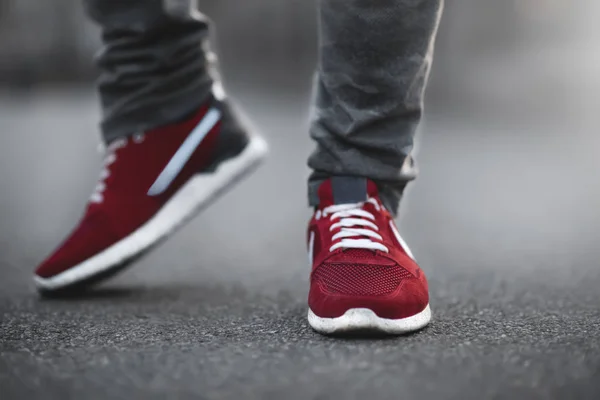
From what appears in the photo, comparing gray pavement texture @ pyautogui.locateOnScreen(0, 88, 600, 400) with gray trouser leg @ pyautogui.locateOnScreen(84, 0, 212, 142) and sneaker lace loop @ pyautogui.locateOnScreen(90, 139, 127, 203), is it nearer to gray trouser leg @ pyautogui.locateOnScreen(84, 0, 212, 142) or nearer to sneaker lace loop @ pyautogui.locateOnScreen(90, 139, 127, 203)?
sneaker lace loop @ pyautogui.locateOnScreen(90, 139, 127, 203)

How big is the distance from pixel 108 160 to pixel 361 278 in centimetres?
58

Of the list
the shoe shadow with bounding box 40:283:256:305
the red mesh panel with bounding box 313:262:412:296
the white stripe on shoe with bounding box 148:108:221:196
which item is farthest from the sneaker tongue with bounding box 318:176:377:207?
the white stripe on shoe with bounding box 148:108:221:196

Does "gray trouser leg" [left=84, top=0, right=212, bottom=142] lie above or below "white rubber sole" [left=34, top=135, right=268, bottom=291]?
above

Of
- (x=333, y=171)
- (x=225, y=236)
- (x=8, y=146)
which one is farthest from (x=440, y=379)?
(x=8, y=146)

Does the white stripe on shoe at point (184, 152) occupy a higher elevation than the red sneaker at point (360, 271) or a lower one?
higher

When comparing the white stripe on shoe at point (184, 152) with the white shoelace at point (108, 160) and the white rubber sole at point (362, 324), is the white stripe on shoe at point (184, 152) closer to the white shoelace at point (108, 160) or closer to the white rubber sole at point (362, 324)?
the white shoelace at point (108, 160)

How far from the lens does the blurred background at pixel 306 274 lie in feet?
2.96

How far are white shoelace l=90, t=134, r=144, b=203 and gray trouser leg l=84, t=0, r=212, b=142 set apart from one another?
14 mm

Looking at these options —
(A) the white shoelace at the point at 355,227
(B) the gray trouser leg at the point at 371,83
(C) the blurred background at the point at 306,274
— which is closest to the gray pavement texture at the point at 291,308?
(C) the blurred background at the point at 306,274

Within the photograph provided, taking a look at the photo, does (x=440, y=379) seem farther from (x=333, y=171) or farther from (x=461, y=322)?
(x=333, y=171)

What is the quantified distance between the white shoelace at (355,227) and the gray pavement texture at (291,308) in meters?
0.13

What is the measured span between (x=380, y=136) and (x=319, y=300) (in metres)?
0.25

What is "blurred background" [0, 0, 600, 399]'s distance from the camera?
902 mm

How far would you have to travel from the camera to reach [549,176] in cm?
335
